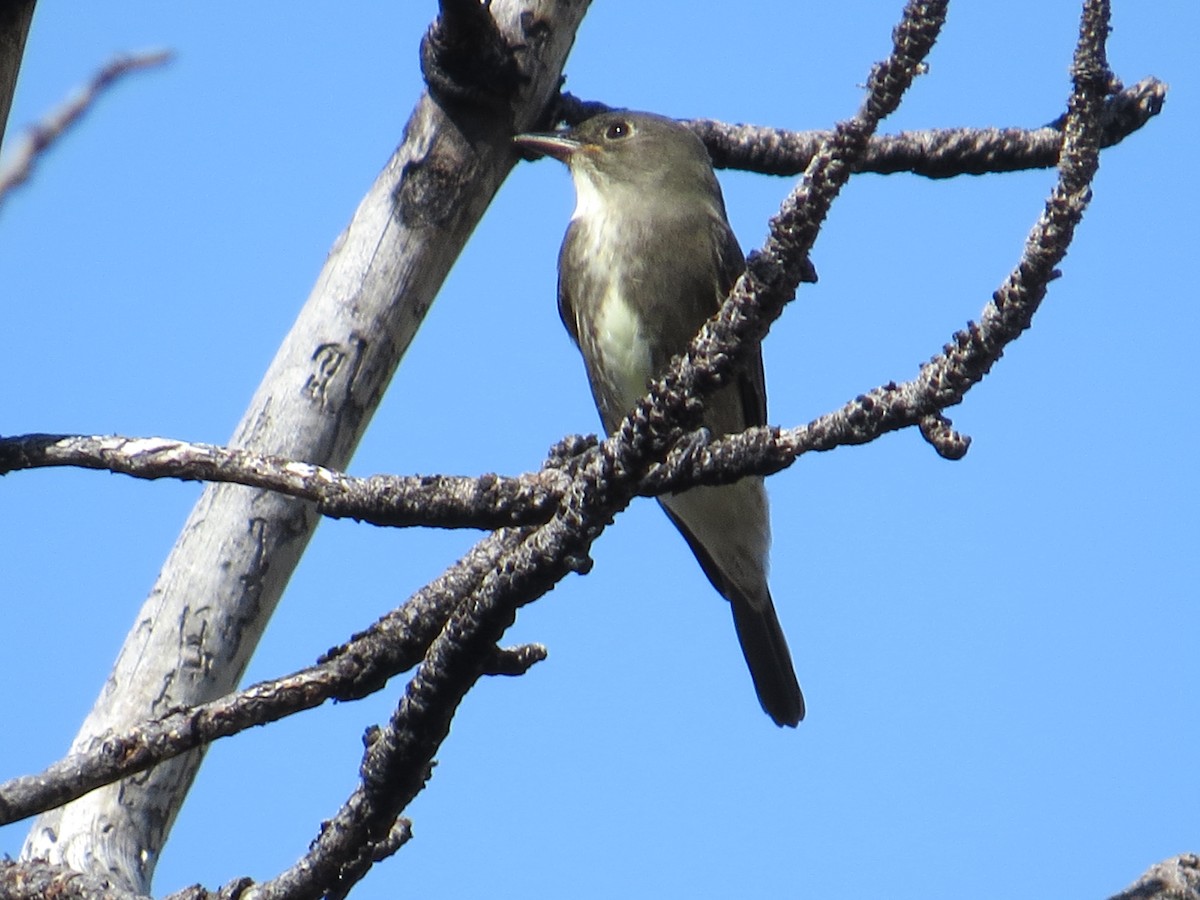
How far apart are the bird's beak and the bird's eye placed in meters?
0.32

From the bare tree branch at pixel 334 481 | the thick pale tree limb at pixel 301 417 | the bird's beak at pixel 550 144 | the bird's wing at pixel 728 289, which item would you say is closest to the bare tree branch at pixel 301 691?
the bare tree branch at pixel 334 481

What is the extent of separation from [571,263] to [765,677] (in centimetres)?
167

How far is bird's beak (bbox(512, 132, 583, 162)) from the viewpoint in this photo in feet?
13.0

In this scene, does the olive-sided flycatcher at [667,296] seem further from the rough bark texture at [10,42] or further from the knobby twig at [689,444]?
the knobby twig at [689,444]

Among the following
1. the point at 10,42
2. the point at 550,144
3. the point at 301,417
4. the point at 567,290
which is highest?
the point at 567,290

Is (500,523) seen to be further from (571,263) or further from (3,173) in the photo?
(571,263)

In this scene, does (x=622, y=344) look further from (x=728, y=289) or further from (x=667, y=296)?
(x=728, y=289)

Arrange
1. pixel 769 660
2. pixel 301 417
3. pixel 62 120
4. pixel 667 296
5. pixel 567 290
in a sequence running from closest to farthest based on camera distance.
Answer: pixel 62 120, pixel 301 417, pixel 667 296, pixel 567 290, pixel 769 660

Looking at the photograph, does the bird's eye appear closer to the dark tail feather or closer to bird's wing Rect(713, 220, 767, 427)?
bird's wing Rect(713, 220, 767, 427)

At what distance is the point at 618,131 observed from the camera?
5.61m

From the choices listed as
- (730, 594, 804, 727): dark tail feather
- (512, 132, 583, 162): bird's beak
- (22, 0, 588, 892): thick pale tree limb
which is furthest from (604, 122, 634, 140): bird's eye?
(730, 594, 804, 727): dark tail feather

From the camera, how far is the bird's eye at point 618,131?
5.57m

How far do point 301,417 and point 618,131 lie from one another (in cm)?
256

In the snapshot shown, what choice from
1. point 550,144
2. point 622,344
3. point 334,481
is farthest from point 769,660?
point 334,481
